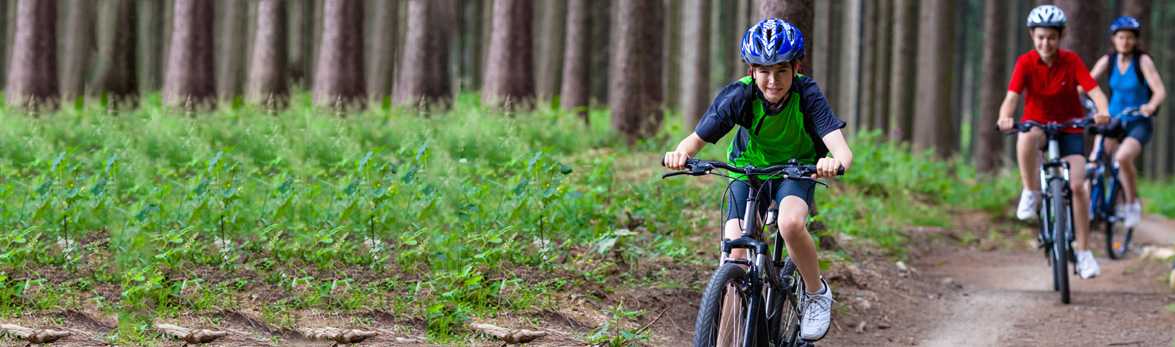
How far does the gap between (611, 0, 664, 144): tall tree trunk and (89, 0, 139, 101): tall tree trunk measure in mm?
6240

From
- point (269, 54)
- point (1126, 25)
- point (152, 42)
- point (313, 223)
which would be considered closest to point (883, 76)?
point (1126, 25)

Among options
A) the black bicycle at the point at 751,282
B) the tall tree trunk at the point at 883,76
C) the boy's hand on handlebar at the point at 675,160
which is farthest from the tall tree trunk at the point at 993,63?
the boy's hand on handlebar at the point at 675,160

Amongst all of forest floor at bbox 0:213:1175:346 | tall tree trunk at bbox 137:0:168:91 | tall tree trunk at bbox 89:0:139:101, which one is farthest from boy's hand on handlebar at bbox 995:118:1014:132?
tall tree trunk at bbox 137:0:168:91

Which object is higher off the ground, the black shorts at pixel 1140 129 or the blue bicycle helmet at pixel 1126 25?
the blue bicycle helmet at pixel 1126 25

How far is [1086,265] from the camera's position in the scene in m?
8.82

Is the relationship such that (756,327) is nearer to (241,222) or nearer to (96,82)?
(241,222)

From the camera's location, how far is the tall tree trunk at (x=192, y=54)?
13773mm

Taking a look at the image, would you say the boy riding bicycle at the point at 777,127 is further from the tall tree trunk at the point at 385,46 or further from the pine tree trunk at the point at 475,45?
the pine tree trunk at the point at 475,45

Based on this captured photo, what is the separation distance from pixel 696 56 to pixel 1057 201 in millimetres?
10012

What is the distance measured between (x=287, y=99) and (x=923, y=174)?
8.68 m

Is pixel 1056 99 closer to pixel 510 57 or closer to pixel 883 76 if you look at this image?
pixel 510 57

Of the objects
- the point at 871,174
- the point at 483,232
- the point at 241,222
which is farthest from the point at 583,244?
the point at 871,174

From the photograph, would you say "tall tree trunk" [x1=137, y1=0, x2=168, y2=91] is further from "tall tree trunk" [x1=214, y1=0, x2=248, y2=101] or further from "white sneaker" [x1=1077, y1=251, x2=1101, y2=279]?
"white sneaker" [x1=1077, y1=251, x2=1101, y2=279]

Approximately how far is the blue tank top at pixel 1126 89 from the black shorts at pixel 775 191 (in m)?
6.33
